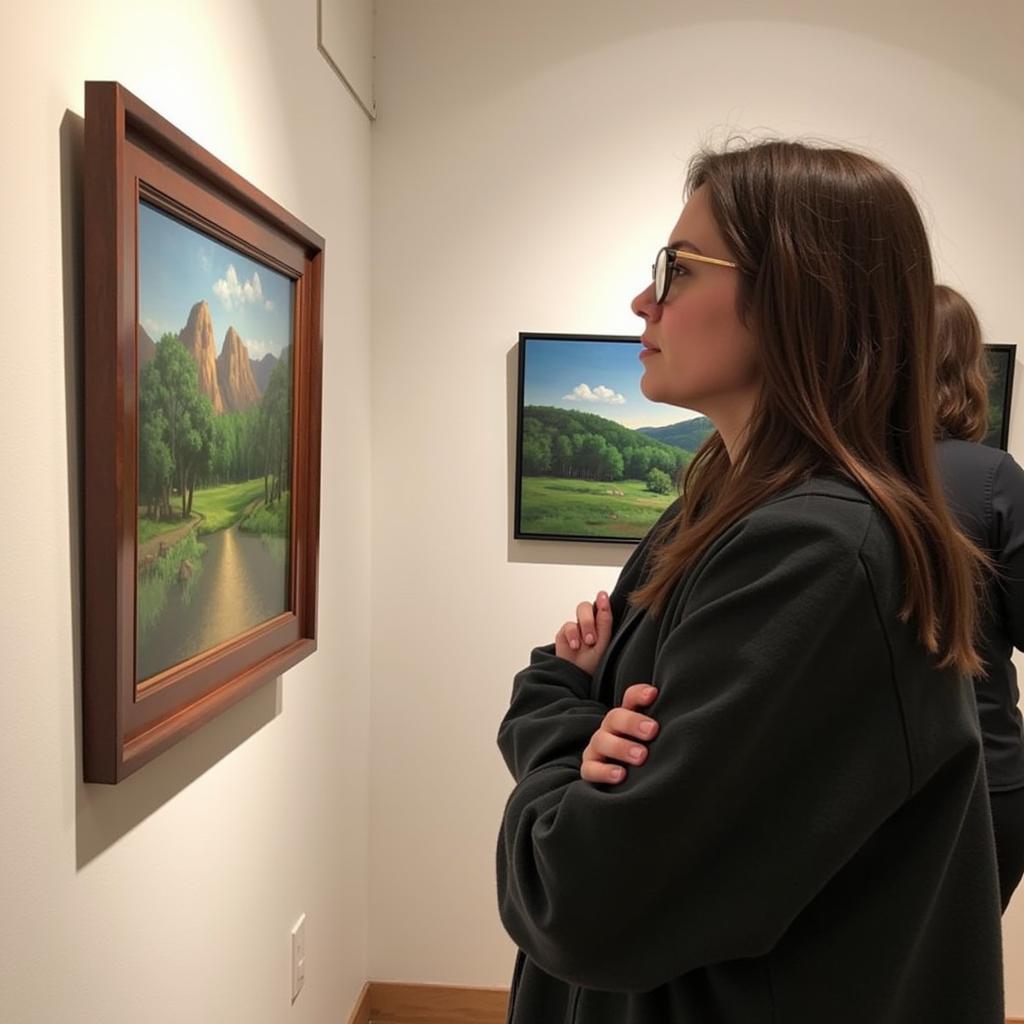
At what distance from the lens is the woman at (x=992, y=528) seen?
1.40 metres

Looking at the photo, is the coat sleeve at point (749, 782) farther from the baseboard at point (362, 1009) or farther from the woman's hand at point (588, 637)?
the baseboard at point (362, 1009)

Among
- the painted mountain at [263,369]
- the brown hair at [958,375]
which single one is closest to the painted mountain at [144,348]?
the painted mountain at [263,369]

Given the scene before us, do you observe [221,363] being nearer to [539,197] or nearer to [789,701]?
[789,701]

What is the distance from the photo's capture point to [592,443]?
2369 mm

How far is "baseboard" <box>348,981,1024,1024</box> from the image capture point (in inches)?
97.0

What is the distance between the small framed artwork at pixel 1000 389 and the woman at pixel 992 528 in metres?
0.86

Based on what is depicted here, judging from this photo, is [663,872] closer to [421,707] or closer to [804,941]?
[804,941]

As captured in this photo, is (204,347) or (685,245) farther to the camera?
(204,347)

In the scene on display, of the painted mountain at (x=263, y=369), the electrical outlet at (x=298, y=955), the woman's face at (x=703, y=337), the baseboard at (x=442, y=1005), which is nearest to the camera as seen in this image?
the woman's face at (x=703, y=337)

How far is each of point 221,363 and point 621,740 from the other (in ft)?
2.81

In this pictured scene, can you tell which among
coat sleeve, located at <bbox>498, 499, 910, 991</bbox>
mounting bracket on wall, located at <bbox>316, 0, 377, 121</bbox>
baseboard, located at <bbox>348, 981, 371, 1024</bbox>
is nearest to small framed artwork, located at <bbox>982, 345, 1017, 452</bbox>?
mounting bracket on wall, located at <bbox>316, 0, 377, 121</bbox>

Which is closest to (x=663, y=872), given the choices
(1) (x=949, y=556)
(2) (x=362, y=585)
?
(1) (x=949, y=556)

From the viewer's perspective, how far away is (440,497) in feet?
7.91

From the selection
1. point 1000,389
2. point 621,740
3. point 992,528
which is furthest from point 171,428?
point 1000,389
